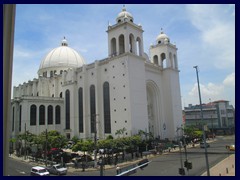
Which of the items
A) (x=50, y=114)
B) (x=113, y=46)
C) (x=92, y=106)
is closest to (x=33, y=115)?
(x=50, y=114)

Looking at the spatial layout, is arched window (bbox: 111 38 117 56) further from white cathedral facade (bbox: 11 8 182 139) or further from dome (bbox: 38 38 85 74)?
dome (bbox: 38 38 85 74)

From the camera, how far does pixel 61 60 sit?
51469 millimetres

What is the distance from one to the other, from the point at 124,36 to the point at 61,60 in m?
20.9

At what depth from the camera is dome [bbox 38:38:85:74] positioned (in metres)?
51.1

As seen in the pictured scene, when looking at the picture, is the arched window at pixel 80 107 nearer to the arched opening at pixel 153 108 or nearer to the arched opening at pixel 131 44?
the arched opening at pixel 131 44

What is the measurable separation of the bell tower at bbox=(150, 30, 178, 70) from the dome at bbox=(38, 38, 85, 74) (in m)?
17.4

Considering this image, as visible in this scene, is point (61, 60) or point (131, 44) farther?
point (61, 60)

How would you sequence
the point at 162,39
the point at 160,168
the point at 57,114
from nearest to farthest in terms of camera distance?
the point at 160,168 → the point at 57,114 → the point at 162,39

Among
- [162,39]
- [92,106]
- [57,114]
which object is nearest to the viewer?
[92,106]

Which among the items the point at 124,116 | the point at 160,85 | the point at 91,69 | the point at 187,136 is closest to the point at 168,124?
the point at 187,136

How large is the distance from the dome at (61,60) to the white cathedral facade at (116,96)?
11.7 ft

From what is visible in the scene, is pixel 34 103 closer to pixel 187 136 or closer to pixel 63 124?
pixel 63 124

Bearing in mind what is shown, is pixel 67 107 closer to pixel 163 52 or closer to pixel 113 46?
pixel 113 46
